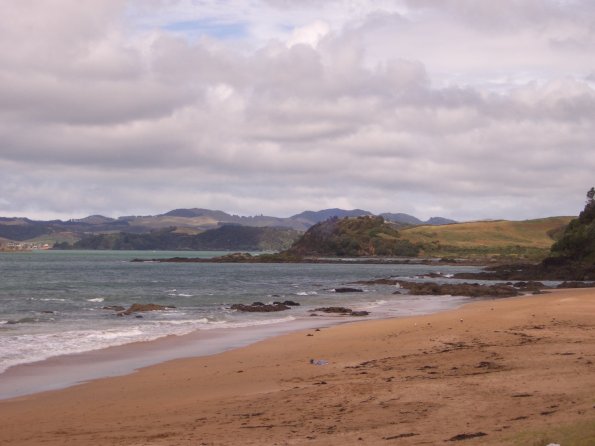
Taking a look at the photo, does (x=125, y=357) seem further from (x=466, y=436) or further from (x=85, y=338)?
(x=466, y=436)

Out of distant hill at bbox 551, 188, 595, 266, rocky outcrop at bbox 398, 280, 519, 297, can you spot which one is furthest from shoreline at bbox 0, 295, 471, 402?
distant hill at bbox 551, 188, 595, 266

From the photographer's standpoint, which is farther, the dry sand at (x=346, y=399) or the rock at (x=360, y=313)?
the rock at (x=360, y=313)

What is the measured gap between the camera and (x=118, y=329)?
31531mm

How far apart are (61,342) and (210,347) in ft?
18.7

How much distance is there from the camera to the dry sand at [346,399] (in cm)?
1045

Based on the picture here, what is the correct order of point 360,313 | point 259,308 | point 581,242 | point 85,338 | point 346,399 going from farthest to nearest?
point 581,242 < point 259,308 < point 360,313 < point 85,338 < point 346,399

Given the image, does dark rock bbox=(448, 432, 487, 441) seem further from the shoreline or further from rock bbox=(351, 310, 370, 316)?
rock bbox=(351, 310, 370, 316)

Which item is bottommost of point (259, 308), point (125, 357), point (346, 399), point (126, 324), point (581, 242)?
point (259, 308)

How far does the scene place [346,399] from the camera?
1337 cm

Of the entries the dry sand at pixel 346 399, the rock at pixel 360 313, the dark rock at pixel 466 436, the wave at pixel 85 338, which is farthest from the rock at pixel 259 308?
the dark rock at pixel 466 436

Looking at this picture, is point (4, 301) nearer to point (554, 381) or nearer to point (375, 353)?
point (375, 353)

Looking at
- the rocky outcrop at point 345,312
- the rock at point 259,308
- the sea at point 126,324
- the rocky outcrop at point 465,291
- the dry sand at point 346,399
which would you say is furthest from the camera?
the rocky outcrop at point 465,291

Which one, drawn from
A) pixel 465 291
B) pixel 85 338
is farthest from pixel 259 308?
pixel 465 291

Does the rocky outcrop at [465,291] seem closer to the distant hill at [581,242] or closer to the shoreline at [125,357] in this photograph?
the distant hill at [581,242]
